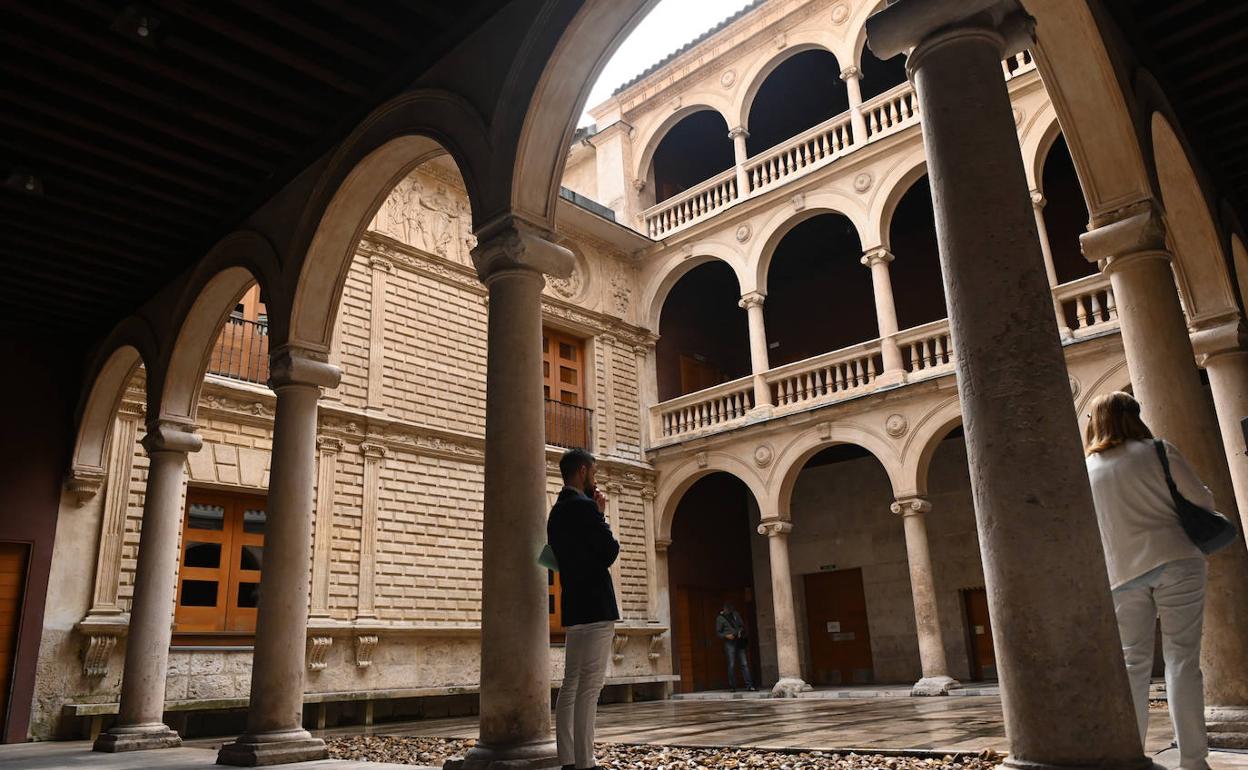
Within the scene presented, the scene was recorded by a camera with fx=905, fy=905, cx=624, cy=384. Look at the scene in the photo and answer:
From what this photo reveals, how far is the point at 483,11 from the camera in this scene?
5.63 metres

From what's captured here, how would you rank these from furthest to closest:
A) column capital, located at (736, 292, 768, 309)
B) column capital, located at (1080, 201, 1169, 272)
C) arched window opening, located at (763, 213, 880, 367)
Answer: arched window opening, located at (763, 213, 880, 367) < column capital, located at (736, 292, 768, 309) < column capital, located at (1080, 201, 1169, 272)

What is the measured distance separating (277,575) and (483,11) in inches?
162

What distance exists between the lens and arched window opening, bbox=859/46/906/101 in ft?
55.0

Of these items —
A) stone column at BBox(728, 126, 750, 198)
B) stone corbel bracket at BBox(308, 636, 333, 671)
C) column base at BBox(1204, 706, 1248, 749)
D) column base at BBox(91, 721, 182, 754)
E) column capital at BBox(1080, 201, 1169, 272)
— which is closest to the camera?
column base at BBox(1204, 706, 1248, 749)

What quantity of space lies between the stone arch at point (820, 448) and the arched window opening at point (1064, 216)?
448 cm

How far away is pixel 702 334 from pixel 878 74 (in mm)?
6247

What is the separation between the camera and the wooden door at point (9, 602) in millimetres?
9438

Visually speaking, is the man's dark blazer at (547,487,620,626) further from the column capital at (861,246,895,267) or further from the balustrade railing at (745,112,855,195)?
the balustrade railing at (745,112,855,195)

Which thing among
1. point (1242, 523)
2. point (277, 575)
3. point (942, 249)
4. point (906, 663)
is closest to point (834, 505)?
point (906, 663)

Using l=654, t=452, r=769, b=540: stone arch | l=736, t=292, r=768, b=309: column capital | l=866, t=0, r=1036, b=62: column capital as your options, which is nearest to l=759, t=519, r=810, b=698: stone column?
l=654, t=452, r=769, b=540: stone arch

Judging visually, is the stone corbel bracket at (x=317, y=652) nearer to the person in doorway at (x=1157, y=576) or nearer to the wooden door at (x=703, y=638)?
the wooden door at (x=703, y=638)

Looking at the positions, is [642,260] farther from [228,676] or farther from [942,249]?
[942,249]

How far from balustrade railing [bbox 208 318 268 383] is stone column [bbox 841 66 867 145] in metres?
9.64

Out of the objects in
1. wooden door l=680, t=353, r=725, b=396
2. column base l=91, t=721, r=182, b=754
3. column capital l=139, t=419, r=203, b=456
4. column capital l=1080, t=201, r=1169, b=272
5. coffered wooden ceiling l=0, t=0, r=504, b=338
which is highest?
wooden door l=680, t=353, r=725, b=396
